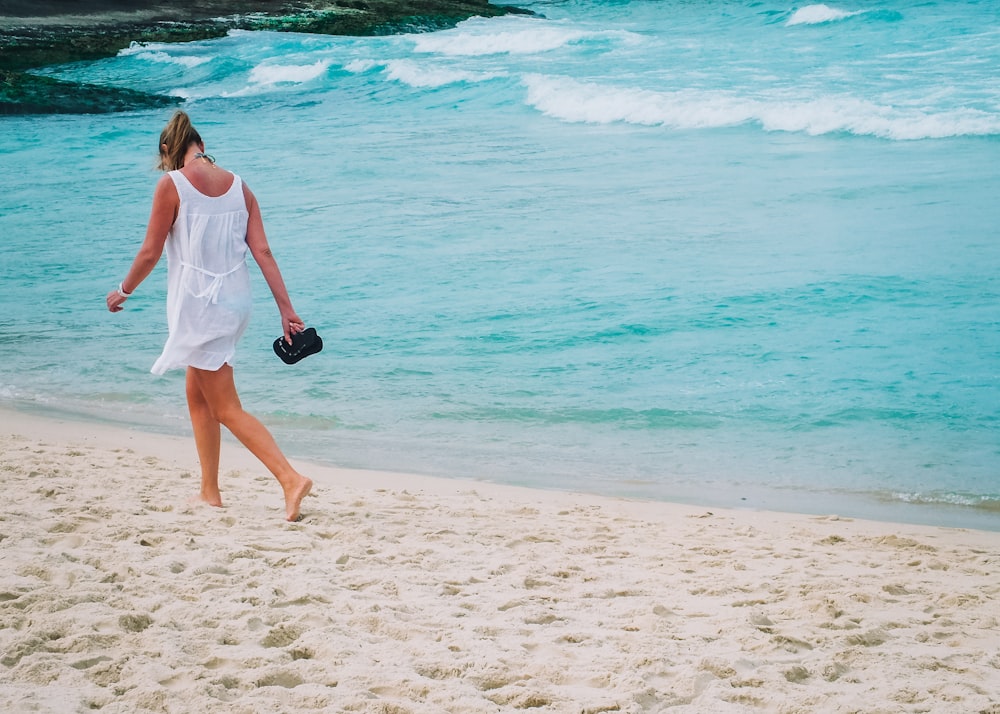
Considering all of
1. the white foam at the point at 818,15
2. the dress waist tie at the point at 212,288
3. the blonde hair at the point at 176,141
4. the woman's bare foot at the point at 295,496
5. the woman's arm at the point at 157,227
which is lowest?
the woman's bare foot at the point at 295,496

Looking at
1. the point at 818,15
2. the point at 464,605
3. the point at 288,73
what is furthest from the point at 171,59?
the point at 464,605

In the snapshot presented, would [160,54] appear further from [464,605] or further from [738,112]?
[464,605]

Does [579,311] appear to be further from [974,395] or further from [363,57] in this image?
[363,57]

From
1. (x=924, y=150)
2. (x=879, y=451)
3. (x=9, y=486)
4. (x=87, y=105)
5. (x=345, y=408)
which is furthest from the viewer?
(x=87, y=105)

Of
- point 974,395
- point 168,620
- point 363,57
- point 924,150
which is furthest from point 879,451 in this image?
point 363,57

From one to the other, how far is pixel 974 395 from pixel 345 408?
4.76 metres

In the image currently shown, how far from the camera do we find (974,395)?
7621mm

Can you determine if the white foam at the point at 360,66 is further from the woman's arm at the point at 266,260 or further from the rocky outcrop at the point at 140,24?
the woman's arm at the point at 266,260

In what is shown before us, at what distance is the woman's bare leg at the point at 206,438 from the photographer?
15.9 ft

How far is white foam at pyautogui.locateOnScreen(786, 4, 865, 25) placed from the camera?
32.2 meters

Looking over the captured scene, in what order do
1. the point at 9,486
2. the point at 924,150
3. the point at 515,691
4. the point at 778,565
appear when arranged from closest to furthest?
the point at 515,691 < the point at 778,565 < the point at 9,486 < the point at 924,150

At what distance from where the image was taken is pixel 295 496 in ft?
15.8

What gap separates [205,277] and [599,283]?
6688mm

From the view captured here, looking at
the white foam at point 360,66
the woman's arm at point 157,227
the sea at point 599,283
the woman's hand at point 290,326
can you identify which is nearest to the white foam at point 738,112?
the sea at point 599,283
